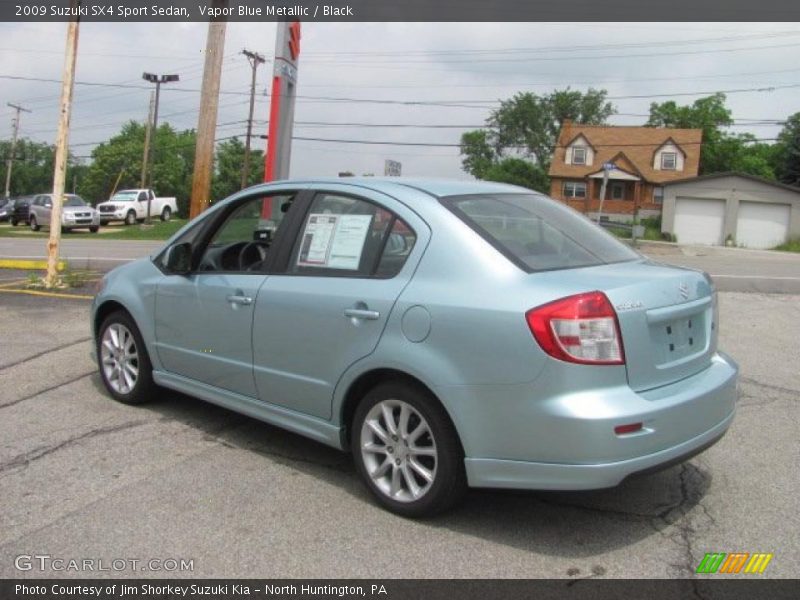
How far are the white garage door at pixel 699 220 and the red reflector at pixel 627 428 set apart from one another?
48.2 meters

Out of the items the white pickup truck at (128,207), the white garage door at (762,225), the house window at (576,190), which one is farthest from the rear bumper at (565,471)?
the house window at (576,190)

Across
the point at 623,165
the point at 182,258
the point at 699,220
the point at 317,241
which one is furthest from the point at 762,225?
the point at 317,241

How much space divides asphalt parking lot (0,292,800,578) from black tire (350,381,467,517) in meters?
0.08

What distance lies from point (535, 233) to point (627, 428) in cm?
115

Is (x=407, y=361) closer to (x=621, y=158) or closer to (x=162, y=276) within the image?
(x=162, y=276)

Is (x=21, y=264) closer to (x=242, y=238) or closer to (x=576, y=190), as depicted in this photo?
(x=242, y=238)

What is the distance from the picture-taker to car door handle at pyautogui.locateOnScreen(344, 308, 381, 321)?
3698mm

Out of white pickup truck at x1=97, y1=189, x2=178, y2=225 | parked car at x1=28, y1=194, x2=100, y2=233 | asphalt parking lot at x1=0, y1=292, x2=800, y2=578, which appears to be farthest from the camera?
white pickup truck at x1=97, y1=189, x2=178, y2=225

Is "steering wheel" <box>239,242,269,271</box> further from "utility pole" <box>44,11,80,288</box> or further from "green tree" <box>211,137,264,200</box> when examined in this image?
"green tree" <box>211,137,264,200</box>

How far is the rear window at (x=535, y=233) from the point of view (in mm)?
3648

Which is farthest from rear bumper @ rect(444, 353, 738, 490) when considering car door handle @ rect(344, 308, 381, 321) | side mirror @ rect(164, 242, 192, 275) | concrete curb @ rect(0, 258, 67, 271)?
concrete curb @ rect(0, 258, 67, 271)

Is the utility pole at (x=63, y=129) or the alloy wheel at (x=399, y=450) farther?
the utility pole at (x=63, y=129)

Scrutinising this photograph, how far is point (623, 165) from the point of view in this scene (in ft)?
199
